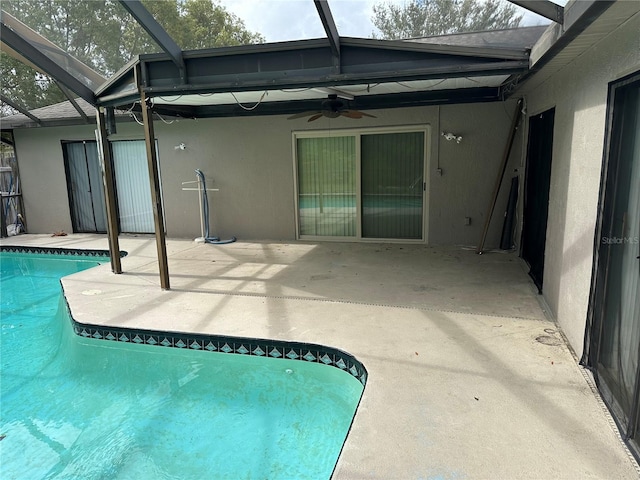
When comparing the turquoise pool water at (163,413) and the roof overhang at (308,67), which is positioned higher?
the roof overhang at (308,67)

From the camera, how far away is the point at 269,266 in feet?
19.8

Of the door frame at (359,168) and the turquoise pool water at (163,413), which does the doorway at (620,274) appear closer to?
the turquoise pool water at (163,413)

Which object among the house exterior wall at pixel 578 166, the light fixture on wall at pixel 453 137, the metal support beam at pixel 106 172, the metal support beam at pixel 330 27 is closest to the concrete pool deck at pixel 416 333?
the house exterior wall at pixel 578 166

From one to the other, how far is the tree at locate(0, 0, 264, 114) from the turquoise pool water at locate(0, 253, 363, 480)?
161 inches

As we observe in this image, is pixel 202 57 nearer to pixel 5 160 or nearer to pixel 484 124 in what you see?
pixel 484 124

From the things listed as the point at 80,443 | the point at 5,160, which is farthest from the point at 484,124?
A: the point at 5,160

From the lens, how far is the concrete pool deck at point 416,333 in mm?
2119

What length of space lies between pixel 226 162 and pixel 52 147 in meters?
4.25

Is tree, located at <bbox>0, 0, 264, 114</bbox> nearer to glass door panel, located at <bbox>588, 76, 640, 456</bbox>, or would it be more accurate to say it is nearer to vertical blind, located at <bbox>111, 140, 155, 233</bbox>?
vertical blind, located at <bbox>111, 140, 155, 233</bbox>

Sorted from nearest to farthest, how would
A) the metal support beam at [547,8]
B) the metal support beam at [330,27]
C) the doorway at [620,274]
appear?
1. the doorway at [620,274]
2. the metal support beam at [547,8]
3. the metal support beam at [330,27]

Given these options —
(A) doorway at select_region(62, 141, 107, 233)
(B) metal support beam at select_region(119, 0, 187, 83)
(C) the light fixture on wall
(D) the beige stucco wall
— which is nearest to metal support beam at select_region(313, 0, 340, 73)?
(B) metal support beam at select_region(119, 0, 187, 83)

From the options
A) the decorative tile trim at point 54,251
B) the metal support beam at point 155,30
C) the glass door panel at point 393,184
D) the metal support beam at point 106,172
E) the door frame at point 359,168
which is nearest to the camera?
the metal support beam at point 155,30

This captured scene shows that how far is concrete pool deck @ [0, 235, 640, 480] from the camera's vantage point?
6.95 ft

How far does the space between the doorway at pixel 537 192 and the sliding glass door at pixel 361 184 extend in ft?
5.58
